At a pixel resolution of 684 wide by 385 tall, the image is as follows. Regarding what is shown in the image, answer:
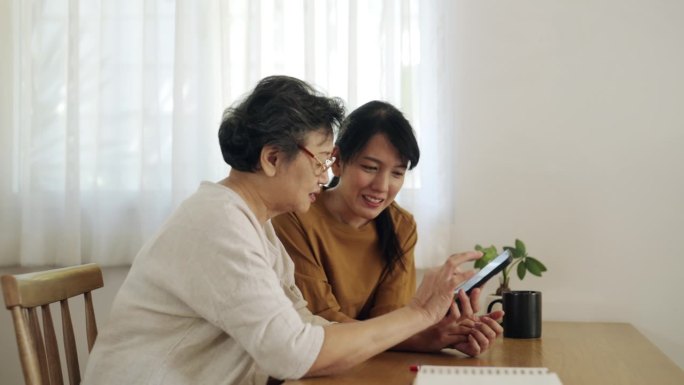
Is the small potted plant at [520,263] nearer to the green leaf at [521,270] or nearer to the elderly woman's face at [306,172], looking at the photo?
the green leaf at [521,270]

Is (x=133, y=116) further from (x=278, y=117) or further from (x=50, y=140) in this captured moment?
(x=278, y=117)

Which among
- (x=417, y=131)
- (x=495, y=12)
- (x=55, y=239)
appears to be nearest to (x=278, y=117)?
(x=417, y=131)

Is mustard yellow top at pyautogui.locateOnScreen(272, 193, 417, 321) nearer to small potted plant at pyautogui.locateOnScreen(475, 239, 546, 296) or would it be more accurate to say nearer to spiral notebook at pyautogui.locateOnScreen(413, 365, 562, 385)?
small potted plant at pyautogui.locateOnScreen(475, 239, 546, 296)

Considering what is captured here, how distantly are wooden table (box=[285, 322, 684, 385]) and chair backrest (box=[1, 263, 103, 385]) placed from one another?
0.42 m

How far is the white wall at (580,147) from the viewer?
7.73 ft

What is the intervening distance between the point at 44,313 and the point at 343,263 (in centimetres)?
71

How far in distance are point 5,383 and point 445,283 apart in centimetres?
179

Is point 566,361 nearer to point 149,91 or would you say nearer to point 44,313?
point 44,313

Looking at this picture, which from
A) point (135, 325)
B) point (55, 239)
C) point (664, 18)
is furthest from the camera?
point (55, 239)

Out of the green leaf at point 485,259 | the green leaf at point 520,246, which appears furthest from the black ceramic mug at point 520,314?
the green leaf at point 520,246

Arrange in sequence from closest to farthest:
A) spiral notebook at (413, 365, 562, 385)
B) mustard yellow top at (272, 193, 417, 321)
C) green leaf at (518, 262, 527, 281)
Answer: spiral notebook at (413, 365, 562, 385), mustard yellow top at (272, 193, 417, 321), green leaf at (518, 262, 527, 281)

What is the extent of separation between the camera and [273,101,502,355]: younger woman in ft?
5.97

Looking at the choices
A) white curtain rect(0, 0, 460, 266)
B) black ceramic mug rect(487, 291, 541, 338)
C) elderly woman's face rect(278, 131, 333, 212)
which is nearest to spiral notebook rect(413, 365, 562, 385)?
elderly woman's face rect(278, 131, 333, 212)

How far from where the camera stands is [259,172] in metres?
1.44
